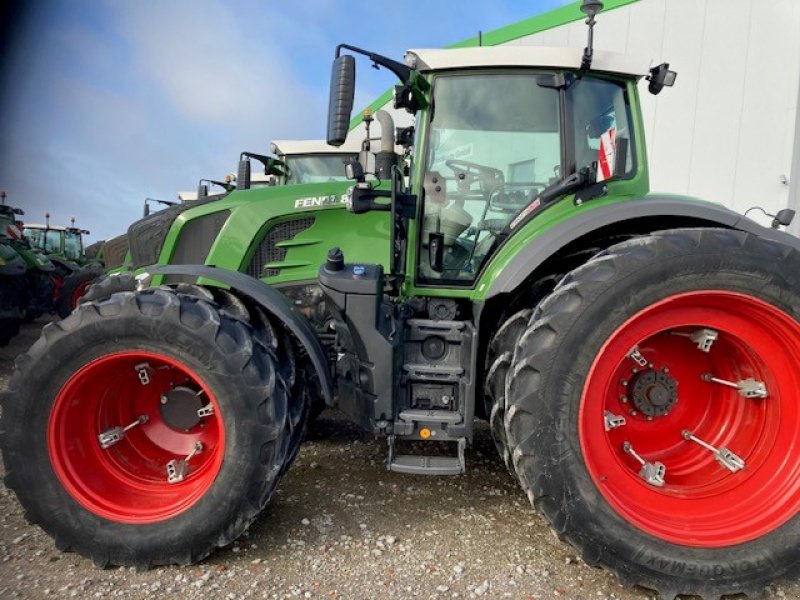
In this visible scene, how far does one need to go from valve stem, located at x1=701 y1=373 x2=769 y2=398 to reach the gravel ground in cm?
78

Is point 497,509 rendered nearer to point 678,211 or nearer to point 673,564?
point 673,564

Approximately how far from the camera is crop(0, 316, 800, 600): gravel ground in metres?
2.24

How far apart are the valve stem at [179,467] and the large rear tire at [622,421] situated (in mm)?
1431

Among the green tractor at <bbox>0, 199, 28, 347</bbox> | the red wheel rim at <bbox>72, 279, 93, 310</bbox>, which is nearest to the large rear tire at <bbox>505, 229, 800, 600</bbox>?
the green tractor at <bbox>0, 199, 28, 347</bbox>

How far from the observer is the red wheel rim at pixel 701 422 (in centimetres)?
229

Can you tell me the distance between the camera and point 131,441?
2.69m

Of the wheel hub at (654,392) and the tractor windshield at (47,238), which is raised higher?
the tractor windshield at (47,238)

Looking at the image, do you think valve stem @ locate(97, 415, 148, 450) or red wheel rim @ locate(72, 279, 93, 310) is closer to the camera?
valve stem @ locate(97, 415, 148, 450)

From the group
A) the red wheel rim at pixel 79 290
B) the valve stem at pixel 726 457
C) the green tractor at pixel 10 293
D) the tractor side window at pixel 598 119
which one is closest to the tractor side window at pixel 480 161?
the tractor side window at pixel 598 119

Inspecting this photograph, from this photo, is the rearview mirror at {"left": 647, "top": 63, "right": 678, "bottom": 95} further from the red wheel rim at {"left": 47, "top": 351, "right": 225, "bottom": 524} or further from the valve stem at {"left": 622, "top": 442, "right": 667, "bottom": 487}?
the red wheel rim at {"left": 47, "top": 351, "right": 225, "bottom": 524}

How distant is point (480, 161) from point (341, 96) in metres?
0.78

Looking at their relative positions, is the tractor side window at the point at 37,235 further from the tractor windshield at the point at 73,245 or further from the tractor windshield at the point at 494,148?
the tractor windshield at the point at 494,148

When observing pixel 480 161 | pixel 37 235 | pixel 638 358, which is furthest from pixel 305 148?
pixel 37 235

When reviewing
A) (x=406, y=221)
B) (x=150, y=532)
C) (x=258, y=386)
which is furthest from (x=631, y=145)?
(x=150, y=532)
